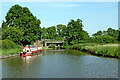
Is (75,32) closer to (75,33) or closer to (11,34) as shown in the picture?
(75,33)

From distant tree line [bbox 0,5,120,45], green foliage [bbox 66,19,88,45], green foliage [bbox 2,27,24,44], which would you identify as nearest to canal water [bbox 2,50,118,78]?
green foliage [bbox 2,27,24,44]

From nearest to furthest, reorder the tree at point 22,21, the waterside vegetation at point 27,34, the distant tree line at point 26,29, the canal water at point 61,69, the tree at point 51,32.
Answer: the canal water at point 61,69
the waterside vegetation at point 27,34
the distant tree line at point 26,29
the tree at point 22,21
the tree at point 51,32

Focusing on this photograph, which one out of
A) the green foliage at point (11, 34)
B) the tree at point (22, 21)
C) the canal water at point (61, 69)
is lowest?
the canal water at point (61, 69)

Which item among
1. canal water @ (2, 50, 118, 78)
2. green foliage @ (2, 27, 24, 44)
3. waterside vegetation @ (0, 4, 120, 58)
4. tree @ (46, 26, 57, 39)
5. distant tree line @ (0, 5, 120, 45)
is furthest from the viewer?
tree @ (46, 26, 57, 39)

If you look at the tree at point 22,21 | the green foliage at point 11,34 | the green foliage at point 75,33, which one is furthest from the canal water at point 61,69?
the green foliage at point 75,33

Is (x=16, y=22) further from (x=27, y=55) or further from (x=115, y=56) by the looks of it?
(x=115, y=56)

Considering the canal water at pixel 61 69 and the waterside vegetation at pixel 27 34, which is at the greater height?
the waterside vegetation at pixel 27 34

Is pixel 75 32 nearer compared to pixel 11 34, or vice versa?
pixel 11 34

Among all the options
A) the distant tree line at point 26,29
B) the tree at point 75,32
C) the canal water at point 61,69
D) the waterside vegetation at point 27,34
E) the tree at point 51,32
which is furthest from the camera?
the tree at point 51,32

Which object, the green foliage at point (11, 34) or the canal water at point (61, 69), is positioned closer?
the canal water at point (61, 69)

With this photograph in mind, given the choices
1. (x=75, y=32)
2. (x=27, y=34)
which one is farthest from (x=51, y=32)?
(x=27, y=34)

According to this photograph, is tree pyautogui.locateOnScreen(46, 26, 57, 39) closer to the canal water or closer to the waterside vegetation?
the waterside vegetation

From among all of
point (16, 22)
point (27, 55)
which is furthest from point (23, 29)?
point (27, 55)

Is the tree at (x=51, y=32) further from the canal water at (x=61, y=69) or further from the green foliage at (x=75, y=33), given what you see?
the canal water at (x=61, y=69)
